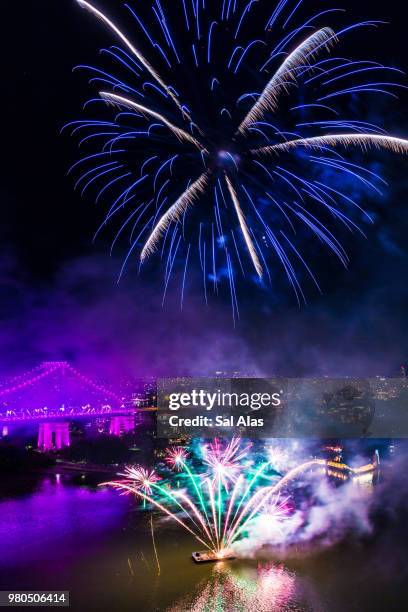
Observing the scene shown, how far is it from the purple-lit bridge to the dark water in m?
21.3

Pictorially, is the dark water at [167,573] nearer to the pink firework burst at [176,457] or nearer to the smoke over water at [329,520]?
the smoke over water at [329,520]

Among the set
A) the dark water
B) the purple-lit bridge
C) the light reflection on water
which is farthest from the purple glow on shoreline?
the light reflection on water

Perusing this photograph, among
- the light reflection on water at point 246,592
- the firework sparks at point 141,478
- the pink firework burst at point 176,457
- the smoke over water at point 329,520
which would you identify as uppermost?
the pink firework burst at point 176,457

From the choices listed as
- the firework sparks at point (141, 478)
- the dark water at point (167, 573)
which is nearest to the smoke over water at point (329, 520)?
the dark water at point (167, 573)

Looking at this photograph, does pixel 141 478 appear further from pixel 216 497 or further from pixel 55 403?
pixel 55 403

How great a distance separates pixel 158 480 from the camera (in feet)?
111

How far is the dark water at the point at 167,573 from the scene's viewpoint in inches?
594

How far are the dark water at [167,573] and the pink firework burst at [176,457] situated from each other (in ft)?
48.1

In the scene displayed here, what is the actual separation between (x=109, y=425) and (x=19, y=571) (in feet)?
134

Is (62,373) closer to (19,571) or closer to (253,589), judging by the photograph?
(19,571)

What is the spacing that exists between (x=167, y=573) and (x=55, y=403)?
132 ft

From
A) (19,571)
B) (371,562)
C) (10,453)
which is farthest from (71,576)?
(10,453)

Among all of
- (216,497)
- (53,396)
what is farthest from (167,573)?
(53,396)

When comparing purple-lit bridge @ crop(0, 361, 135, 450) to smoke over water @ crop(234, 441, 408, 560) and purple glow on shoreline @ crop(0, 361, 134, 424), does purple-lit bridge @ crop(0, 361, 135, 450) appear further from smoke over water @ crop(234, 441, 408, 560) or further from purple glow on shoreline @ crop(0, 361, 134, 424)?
smoke over water @ crop(234, 441, 408, 560)
